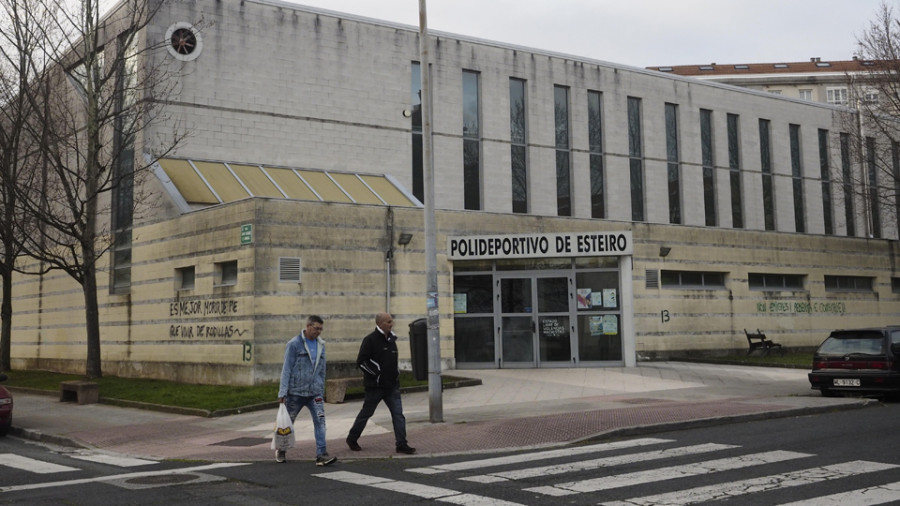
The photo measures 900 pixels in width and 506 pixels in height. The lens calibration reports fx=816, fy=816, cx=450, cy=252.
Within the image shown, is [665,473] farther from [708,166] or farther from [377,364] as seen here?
[708,166]

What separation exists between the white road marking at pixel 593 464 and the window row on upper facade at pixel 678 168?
20.1 meters

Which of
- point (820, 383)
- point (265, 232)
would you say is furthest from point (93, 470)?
point (820, 383)

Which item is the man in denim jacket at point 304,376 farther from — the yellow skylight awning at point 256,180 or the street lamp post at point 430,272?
the yellow skylight awning at point 256,180

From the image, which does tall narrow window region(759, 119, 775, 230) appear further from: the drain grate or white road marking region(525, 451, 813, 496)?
the drain grate

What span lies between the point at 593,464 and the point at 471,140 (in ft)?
71.8

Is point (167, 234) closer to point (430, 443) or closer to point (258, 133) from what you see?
point (258, 133)

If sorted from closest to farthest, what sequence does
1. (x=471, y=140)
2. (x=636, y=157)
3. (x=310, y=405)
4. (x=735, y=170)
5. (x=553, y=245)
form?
(x=310, y=405)
(x=553, y=245)
(x=471, y=140)
(x=636, y=157)
(x=735, y=170)

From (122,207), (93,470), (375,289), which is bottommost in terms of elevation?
(93,470)

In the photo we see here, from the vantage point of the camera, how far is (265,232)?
65.0ft

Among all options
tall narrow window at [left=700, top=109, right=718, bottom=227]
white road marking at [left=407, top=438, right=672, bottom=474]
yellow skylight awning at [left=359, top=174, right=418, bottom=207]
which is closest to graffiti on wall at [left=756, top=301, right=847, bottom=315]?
tall narrow window at [left=700, top=109, right=718, bottom=227]

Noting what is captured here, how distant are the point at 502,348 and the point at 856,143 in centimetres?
1858

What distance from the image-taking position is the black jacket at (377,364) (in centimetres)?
1058

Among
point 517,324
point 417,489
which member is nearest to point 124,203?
point 517,324

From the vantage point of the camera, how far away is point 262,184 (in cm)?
2464
